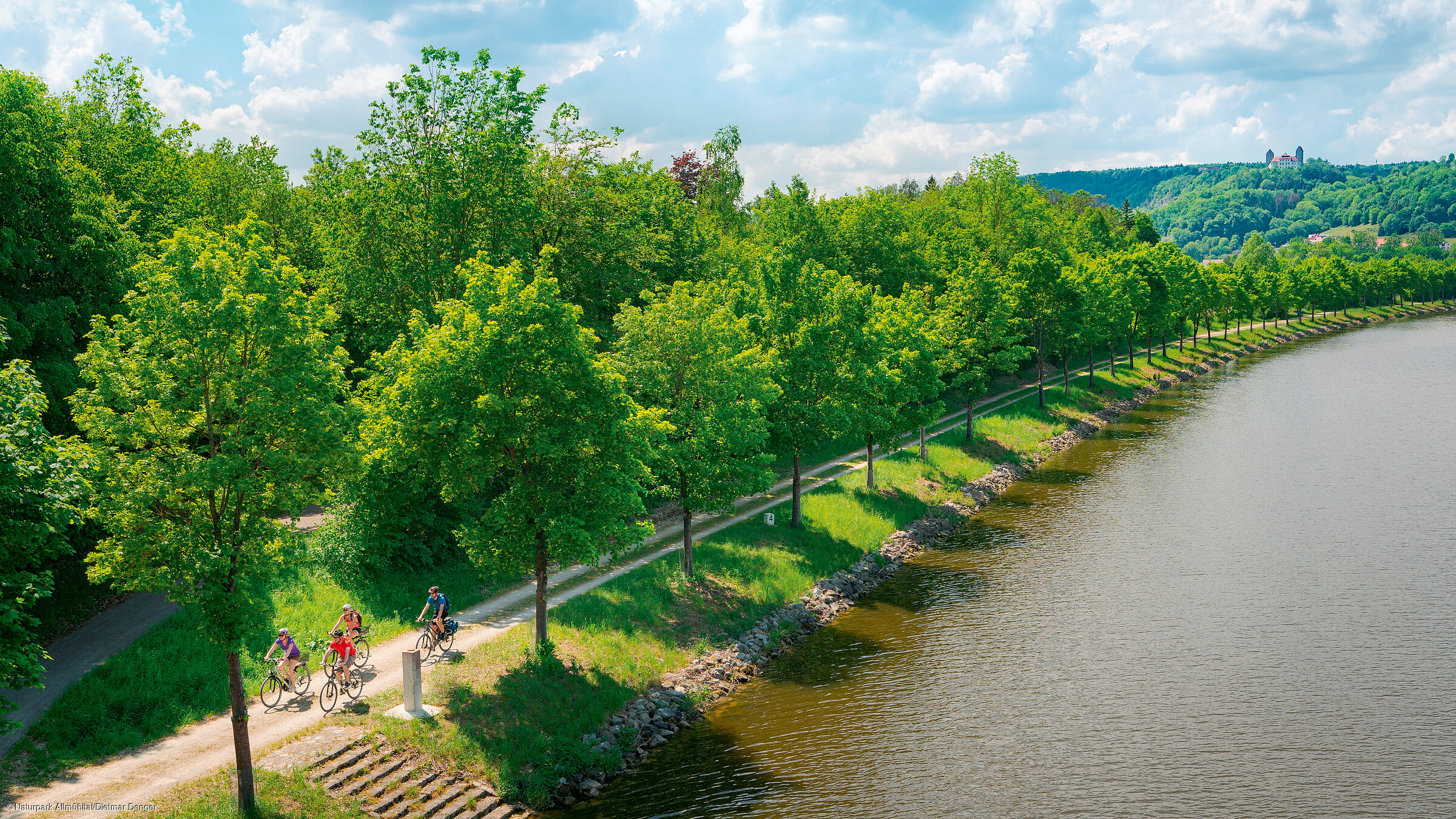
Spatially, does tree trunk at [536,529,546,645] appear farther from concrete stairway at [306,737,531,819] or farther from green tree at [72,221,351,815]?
green tree at [72,221,351,815]

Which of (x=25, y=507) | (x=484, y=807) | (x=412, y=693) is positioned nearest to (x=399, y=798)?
(x=484, y=807)

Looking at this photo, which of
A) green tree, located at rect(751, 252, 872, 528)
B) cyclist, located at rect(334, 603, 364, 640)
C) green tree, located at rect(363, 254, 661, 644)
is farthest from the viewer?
green tree, located at rect(751, 252, 872, 528)

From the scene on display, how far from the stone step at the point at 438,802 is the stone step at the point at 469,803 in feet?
0.31

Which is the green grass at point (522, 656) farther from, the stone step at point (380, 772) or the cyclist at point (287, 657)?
the cyclist at point (287, 657)

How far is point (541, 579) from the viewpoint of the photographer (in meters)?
26.7

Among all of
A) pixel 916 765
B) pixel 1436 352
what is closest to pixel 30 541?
pixel 916 765

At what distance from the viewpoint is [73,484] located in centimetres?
1686

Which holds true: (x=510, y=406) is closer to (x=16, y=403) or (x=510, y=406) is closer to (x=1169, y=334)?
(x=16, y=403)

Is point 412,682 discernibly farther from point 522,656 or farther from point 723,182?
point 723,182

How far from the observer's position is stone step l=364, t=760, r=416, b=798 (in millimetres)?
21047

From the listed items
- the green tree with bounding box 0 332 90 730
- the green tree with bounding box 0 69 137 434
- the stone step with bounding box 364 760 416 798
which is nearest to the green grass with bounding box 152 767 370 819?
the stone step with bounding box 364 760 416 798

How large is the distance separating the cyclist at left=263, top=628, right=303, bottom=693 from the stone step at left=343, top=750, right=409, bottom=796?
4.10m

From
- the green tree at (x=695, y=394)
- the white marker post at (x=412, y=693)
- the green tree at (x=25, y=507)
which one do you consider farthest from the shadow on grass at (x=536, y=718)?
the green tree at (x=25, y=507)

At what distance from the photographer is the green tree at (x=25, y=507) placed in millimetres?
15117
